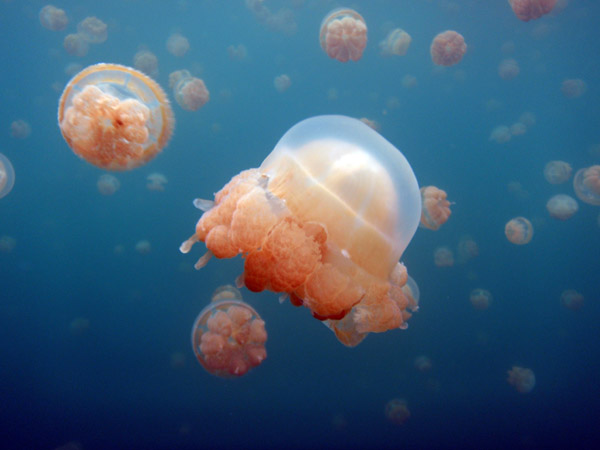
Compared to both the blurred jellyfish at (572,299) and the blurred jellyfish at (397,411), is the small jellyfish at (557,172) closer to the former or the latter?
the blurred jellyfish at (572,299)

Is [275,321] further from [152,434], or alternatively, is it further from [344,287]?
[344,287]

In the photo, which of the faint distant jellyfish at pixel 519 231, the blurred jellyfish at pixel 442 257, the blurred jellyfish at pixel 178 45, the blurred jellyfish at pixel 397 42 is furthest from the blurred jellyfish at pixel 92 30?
the faint distant jellyfish at pixel 519 231

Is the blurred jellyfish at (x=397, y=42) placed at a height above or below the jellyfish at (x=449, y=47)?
above

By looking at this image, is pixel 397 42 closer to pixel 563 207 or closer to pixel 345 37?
pixel 345 37

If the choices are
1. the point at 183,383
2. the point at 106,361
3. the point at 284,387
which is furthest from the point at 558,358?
the point at 106,361

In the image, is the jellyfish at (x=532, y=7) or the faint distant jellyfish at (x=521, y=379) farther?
the faint distant jellyfish at (x=521, y=379)

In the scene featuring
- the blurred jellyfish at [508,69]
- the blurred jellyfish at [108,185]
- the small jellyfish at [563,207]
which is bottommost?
the blurred jellyfish at [108,185]

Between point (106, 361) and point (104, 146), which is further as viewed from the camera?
point (106, 361)

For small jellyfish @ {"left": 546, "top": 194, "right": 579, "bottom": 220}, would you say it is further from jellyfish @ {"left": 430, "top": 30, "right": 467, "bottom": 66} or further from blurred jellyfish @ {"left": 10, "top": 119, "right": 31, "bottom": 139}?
blurred jellyfish @ {"left": 10, "top": 119, "right": 31, "bottom": 139}
